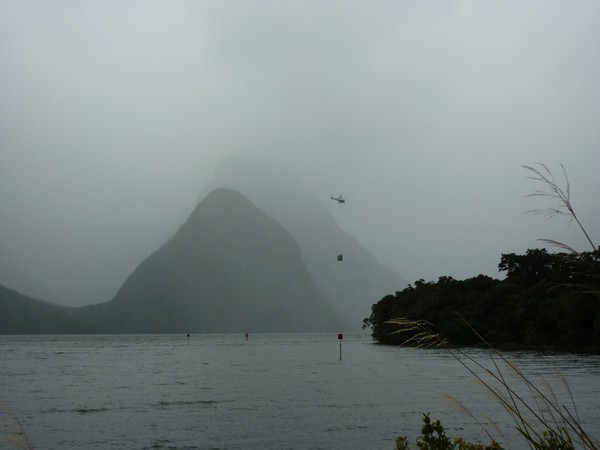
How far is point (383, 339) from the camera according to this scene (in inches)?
6176

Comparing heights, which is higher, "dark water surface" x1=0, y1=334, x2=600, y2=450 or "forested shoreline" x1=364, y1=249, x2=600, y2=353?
"forested shoreline" x1=364, y1=249, x2=600, y2=353

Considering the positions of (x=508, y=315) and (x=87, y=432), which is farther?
(x=508, y=315)

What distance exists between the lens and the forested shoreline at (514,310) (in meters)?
84.3

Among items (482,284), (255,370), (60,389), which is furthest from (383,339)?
(60,389)

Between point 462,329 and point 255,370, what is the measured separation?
62.2 meters

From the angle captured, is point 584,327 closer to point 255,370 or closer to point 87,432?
point 255,370

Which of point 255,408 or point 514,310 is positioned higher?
point 514,310

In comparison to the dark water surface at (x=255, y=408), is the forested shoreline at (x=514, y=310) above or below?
above

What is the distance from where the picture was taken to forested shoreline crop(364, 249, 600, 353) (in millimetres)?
84312

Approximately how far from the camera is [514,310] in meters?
109

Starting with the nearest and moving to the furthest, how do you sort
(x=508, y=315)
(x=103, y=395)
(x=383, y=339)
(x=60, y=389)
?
(x=103, y=395) → (x=60, y=389) → (x=508, y=315) → (x=383, y=339)

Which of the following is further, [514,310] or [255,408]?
[514,310]

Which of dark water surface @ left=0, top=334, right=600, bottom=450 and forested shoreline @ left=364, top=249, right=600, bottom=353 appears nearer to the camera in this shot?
dark water surface @ left=0, top=334, right=600, bottom=450

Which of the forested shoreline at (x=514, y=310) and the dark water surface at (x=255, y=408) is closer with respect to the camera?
the dark water surface at (x=255, y=408)
